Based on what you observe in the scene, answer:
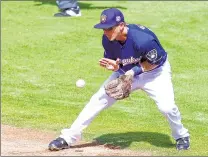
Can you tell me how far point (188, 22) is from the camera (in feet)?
57.0

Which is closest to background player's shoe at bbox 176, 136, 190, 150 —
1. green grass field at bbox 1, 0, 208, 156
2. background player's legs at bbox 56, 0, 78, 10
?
green grass field at bbox 1, 0, 208, 156

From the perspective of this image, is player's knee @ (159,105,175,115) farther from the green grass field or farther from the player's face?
the player's face

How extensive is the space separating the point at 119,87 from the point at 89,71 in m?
6.17

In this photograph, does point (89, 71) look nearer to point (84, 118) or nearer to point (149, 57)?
point (84, 118)

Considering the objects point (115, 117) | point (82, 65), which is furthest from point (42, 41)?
point (115, 117)

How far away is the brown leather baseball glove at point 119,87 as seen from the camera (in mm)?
7633

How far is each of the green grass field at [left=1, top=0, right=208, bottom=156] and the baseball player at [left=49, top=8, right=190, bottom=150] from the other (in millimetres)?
676

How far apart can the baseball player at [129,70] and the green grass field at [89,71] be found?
676mm

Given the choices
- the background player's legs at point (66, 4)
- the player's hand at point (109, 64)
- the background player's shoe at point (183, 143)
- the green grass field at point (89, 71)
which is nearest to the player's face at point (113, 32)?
the player's hand at point (109, 64)

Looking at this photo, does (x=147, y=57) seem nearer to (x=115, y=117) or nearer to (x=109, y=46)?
(x=109, y=46)

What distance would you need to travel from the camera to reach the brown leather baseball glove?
25.0 feet

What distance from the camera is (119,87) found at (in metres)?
7.61

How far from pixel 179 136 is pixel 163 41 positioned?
7735mm

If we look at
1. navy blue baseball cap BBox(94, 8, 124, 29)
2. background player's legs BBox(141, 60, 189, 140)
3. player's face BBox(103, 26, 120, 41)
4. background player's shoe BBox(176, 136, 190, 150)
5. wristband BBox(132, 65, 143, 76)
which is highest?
navy blue baseball cap BBox(94, 8, 124, 29)
